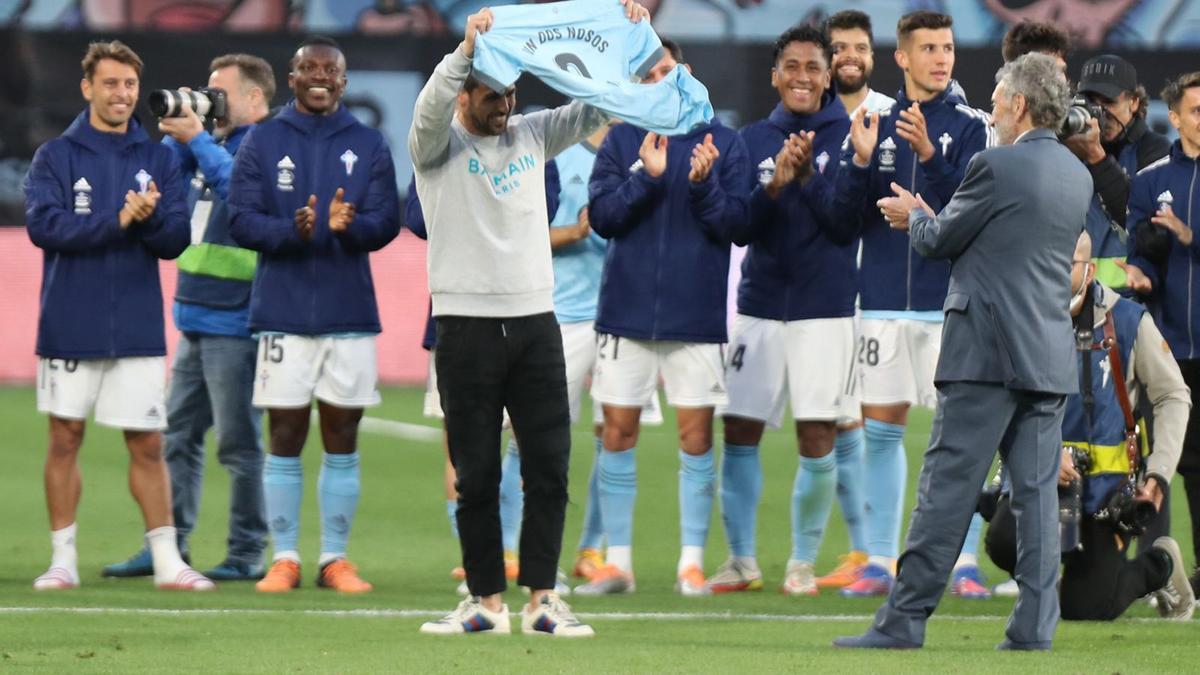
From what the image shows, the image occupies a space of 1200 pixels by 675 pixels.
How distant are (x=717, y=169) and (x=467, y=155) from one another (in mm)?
2109

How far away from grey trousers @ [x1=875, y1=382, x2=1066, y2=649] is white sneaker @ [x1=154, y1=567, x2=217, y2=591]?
3.30 metres

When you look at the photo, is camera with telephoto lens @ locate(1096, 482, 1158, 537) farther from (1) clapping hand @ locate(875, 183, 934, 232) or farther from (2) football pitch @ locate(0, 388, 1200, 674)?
(1) clapping hand @ locate(875, 183, 934, 232)

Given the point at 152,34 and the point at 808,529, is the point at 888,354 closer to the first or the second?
the point at 808,529

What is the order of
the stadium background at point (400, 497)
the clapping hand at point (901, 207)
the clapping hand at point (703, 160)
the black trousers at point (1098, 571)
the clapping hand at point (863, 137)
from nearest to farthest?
the stadium background at point (400, 497), the clapping hand at point (901, 207), the black trousers at point (1098, 571), the clapping hand at point (863, 137), the clapping hand at point (703, 160)

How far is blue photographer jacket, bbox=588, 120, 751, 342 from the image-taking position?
908 centimetres

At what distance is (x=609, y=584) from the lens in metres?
9.03

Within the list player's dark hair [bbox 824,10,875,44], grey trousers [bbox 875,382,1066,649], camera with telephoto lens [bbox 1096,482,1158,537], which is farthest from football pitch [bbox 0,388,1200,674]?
player's dark hair [bbox 824,10,875,44]

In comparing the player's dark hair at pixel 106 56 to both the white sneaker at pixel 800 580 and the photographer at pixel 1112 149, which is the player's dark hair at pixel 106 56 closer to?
the white sneaker at pixel 800 580

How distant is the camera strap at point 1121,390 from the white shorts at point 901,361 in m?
1.13

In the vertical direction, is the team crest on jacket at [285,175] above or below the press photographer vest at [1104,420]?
above

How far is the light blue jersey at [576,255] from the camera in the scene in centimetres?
990

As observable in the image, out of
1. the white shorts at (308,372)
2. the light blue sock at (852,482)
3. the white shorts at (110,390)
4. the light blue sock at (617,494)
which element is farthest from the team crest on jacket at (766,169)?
the white shorts at (110,390)

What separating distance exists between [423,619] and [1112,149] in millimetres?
3768

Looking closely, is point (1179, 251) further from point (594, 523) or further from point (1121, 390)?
point (594, 523)
